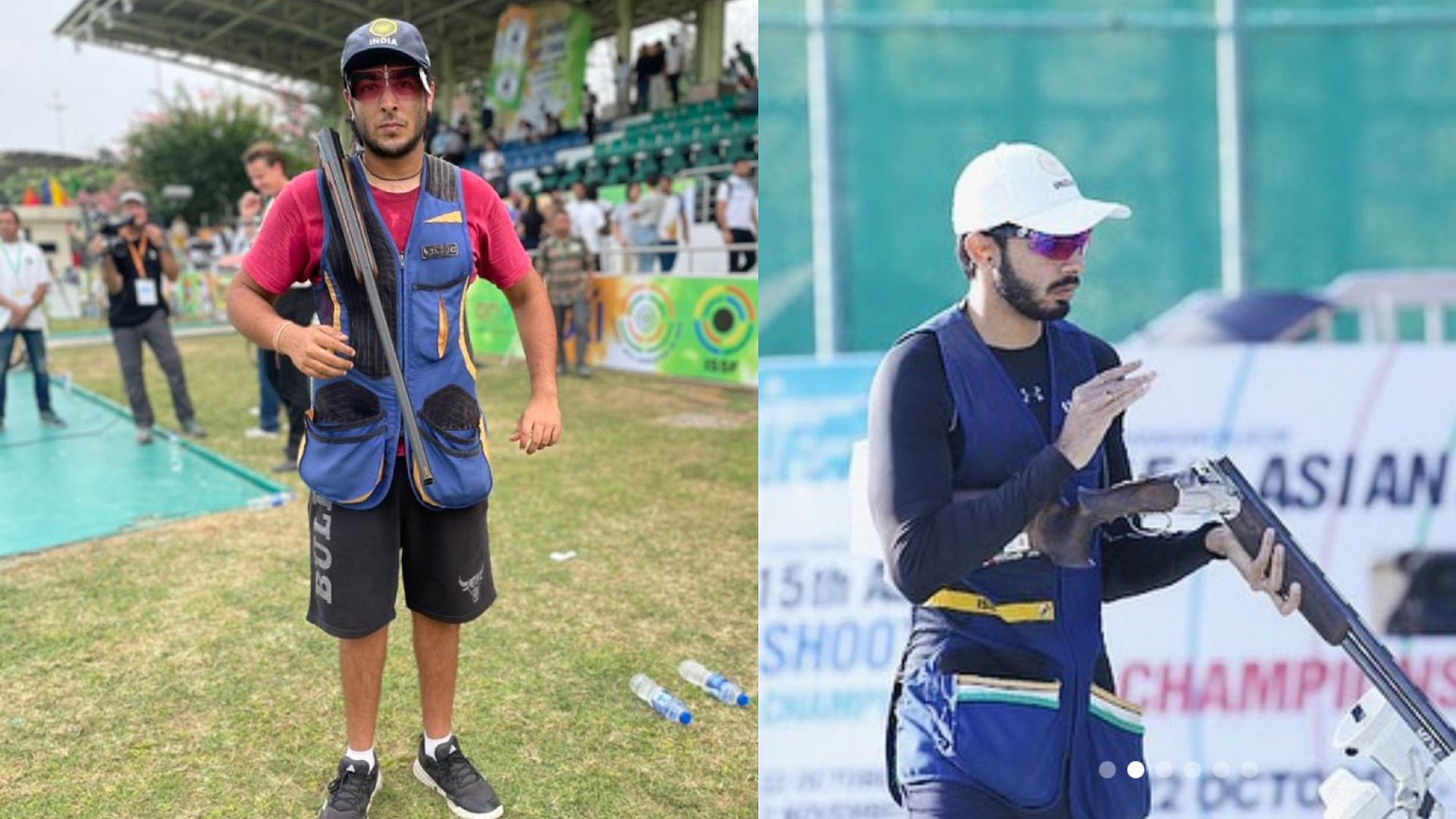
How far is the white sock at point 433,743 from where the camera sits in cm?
293

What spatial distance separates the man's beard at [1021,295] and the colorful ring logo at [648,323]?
29.5ft

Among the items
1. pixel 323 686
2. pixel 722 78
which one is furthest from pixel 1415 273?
pixel 722 78

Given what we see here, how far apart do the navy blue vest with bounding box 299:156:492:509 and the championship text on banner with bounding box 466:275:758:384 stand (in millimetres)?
7171

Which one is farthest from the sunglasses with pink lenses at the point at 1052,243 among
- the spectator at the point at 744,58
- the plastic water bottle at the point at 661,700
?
the spectator at the point at 744,58

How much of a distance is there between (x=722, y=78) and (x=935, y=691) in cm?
2156

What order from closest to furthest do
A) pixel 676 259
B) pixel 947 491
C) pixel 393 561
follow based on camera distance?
pixel 947 491, pixel 393 561, pixel 676 259

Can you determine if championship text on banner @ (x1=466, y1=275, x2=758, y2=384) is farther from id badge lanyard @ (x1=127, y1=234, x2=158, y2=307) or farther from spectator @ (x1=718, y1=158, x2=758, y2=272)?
id badge lanyard @ (x1=127, y1=234, x2=158, y2=307)

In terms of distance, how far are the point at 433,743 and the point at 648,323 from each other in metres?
8.63

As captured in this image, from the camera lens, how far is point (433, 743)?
2939mm

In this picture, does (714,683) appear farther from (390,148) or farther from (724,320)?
(724,320)

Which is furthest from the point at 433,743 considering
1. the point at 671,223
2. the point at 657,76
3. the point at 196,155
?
the point at 196,155

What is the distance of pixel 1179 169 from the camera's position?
2375 millimetres

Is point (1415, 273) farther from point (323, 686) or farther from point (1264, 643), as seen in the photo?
point (323, 686)

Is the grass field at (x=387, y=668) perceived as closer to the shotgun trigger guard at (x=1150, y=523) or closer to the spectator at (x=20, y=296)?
the shotgun trigger guard at (x=1150, y=523)
